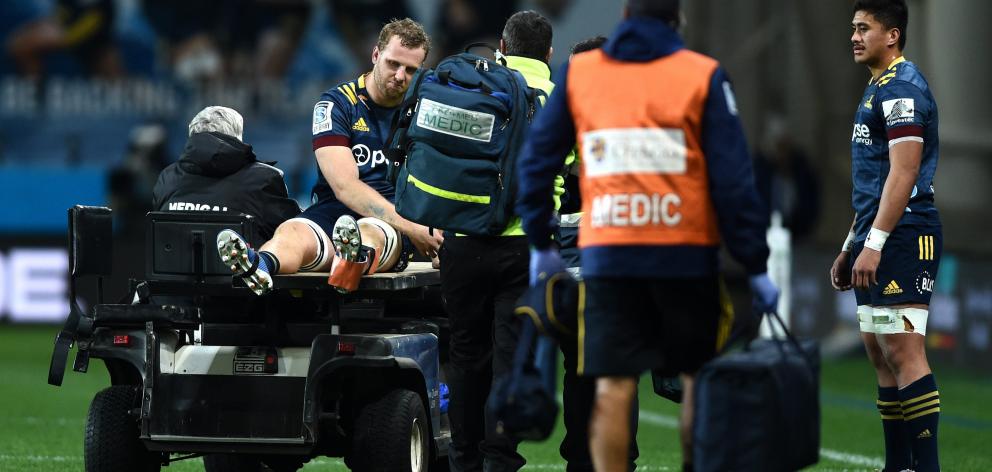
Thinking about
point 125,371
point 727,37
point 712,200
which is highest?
point 727,37

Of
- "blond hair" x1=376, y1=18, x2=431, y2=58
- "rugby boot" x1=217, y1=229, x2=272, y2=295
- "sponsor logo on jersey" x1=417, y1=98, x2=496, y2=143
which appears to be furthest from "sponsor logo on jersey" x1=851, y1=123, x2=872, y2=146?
"rugby boot" x1=217, y1=229, x2=272, y2=295

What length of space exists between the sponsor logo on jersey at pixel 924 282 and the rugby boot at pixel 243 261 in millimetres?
2787

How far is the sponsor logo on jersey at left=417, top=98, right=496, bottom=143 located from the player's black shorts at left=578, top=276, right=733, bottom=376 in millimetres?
1379

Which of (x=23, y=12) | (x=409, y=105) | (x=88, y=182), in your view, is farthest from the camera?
(x=23, y=12)

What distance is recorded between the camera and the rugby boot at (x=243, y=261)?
22.6 ft

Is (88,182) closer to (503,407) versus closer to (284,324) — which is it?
(284,324)

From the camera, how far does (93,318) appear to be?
24.6 feet

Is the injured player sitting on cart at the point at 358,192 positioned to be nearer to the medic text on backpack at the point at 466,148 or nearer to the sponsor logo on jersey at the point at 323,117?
the sponsor logo on jersey at the point at 323,117

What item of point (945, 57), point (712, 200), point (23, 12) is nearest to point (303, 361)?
point (712, 200)

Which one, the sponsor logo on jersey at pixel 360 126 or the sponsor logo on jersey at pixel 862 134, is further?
the sponsor logo on jersey at pixel 360 126

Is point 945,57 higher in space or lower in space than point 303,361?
higher

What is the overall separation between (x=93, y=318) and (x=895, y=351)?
3456 mm

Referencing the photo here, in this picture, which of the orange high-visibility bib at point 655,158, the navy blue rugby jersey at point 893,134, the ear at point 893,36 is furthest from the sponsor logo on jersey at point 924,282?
the orange high-visibility bib at point 655,158

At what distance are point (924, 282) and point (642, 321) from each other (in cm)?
221
